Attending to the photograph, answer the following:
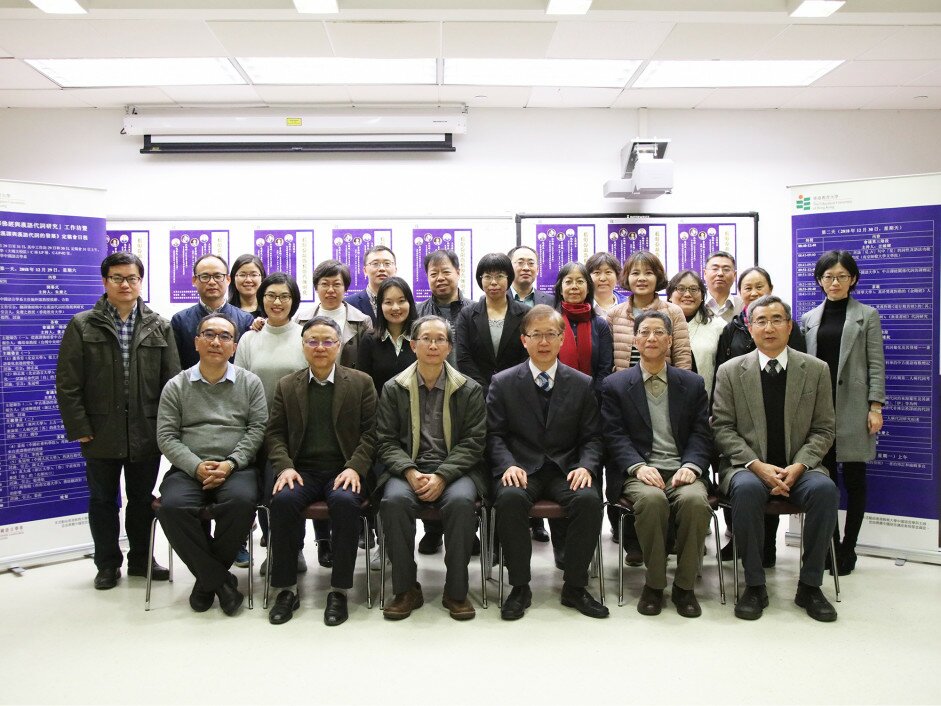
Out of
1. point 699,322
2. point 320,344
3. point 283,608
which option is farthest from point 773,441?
point 283,608

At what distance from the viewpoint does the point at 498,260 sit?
11.9 feet

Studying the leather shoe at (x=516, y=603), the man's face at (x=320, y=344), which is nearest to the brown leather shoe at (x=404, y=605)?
the leather shoe at (x=516, y=603)

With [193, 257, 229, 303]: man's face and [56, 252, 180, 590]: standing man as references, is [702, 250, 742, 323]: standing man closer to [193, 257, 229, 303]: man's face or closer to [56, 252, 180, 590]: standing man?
[193, 257, 229, 303]: man's face

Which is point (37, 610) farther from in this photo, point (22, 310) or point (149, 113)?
point (149, 113)

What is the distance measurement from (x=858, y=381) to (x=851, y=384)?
0.04 m

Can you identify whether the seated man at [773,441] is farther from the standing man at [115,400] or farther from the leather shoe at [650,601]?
the standing man at [115,400]

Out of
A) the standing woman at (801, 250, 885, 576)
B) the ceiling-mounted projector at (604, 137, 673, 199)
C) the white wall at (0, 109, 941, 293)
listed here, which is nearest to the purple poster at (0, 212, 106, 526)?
the white wall at (0, 109, 941, 293)

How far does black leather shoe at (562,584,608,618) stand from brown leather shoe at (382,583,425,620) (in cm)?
71

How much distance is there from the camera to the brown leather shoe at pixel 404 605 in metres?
3.00

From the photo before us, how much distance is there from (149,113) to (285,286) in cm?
311

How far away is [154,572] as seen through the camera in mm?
3547

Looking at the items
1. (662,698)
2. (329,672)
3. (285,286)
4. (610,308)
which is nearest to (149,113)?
(285,286)

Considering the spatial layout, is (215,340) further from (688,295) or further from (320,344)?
(688,295)

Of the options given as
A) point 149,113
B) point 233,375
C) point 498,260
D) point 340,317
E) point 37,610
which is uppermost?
point 149,113
